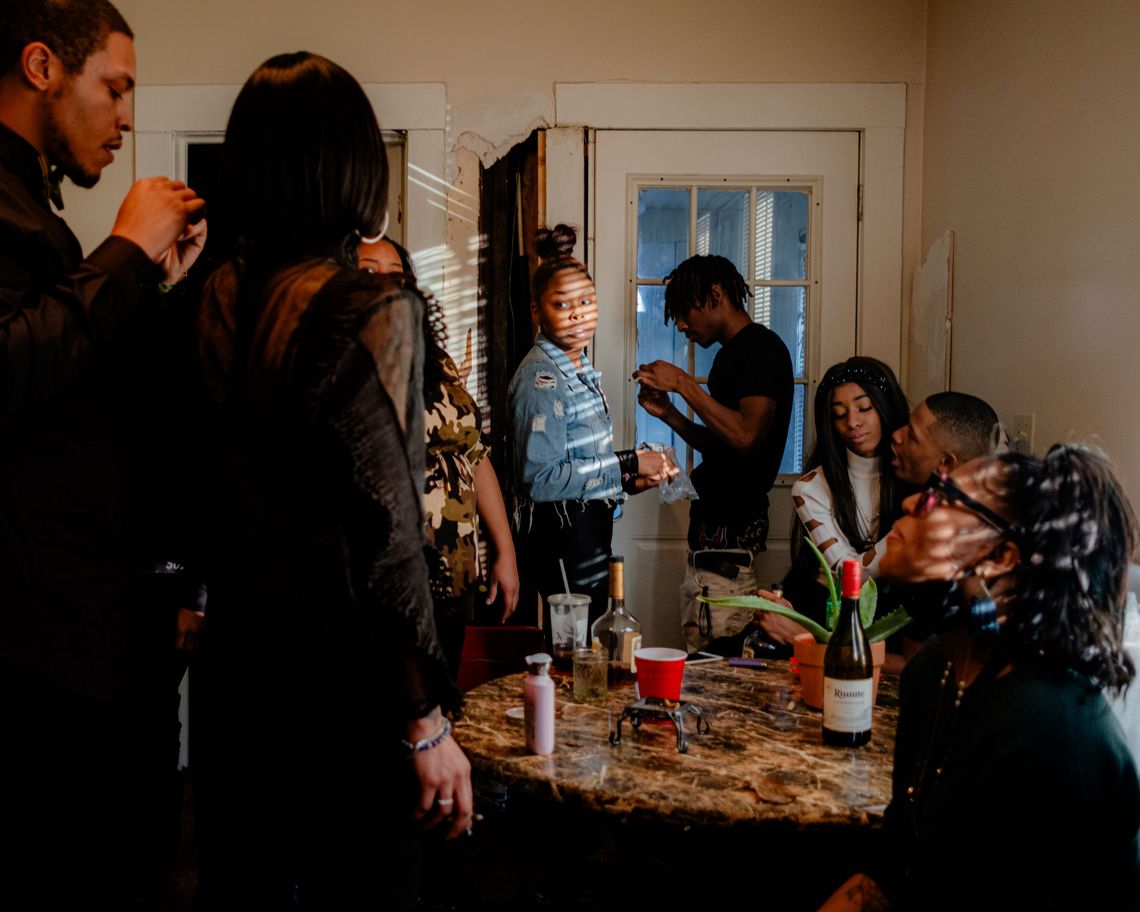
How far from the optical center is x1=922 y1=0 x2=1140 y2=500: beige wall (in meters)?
2.29

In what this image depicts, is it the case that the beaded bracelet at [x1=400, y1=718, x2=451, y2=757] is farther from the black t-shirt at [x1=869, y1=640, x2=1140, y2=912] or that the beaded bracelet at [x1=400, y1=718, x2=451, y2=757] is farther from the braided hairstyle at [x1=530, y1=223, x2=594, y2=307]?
the braided hairstyle at [x1=530, y1=223, x2=594, y2=307]

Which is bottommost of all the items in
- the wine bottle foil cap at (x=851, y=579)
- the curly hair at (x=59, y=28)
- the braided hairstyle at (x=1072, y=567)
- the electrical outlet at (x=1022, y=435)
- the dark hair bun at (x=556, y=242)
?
the wine bottle foil cap at (x=851, y=579)

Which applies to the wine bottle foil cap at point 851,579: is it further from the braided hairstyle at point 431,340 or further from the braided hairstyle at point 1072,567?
the braided hairstyle at point 431,340

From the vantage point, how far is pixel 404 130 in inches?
142

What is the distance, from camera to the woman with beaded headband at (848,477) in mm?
2725

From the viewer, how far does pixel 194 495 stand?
1.20 m

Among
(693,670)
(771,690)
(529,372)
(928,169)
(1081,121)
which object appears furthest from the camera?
(928,169)

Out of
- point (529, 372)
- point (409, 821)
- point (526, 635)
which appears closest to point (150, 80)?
point (529, 372)

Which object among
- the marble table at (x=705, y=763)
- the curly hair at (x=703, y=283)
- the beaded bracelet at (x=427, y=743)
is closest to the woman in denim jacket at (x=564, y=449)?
the curly hair at (x=703, y=283)

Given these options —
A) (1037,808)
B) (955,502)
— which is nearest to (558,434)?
(955,502)

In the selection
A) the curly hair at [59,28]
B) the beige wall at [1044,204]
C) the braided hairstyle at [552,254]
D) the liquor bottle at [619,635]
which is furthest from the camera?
the braided hairstyle at [552,254]

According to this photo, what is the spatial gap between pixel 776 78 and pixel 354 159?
9.07 feet

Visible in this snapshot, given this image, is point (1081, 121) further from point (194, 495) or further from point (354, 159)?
point (194, 495)

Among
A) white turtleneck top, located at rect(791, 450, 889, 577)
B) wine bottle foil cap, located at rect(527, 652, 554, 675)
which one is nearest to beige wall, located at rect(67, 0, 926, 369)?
white turtleneck top, located at rect(791, 450, 889, 577)
